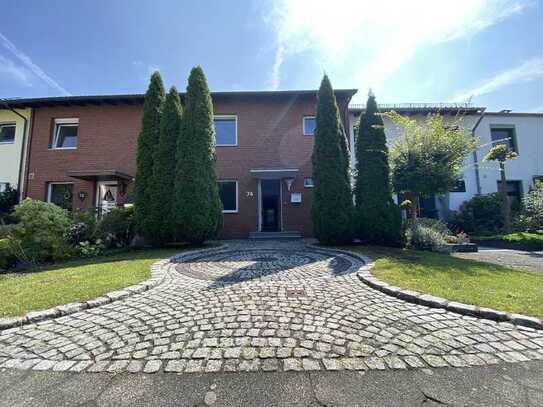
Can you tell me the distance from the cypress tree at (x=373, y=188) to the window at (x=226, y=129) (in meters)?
6.35

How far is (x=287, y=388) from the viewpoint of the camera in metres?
1.70

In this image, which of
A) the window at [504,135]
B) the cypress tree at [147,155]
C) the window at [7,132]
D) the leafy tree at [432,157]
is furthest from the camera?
the window at [504,135]

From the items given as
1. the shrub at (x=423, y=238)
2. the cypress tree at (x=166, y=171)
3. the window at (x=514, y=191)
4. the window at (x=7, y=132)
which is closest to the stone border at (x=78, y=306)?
the cypress tree at (x=166, y=171)

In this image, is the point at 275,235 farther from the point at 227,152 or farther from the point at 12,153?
the point at 12,153

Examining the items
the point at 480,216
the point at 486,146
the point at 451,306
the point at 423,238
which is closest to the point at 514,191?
the point at 486,146

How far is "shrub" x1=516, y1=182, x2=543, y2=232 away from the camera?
34.7 ft

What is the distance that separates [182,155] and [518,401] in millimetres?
8625

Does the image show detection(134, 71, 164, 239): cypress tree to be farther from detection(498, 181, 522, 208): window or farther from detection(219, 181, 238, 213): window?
detection(498, 181, 522, 208): window

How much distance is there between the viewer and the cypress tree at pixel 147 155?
26.8 ft

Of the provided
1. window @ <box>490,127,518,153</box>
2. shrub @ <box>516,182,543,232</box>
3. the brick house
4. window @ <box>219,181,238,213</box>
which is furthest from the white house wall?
window @ <box>490,127,518,153</box>

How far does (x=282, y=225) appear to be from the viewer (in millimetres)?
11477

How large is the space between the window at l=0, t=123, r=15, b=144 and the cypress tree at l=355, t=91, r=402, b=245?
1761 cm

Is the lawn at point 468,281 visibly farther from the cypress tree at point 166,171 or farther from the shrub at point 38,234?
the shrub at point 38,234

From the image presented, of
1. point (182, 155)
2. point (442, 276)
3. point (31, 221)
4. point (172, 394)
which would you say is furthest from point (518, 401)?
point (31, 221)
